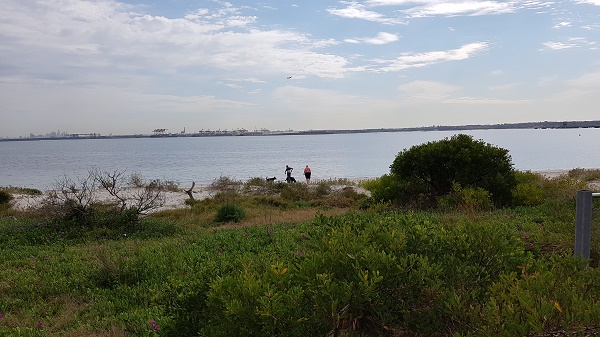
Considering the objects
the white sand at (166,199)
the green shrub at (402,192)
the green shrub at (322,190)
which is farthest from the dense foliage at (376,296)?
the green shrub at (322,190)

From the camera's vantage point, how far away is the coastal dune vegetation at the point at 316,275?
2.89 metres

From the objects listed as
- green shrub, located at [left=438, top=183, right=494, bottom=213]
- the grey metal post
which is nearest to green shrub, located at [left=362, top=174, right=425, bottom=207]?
green shrub, located at [left=438, top=183, right=494, bottom=213]

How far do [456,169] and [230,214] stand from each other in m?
6.90

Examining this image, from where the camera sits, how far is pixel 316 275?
305 cm

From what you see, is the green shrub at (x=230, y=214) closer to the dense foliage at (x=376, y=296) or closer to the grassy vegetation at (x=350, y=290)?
the grassy vegetation at (x=350, y=290)

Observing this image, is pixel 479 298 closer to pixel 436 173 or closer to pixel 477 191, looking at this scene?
pixel 477 191

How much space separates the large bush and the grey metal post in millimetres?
9991

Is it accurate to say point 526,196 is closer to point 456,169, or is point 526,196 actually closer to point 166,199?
point 456,169

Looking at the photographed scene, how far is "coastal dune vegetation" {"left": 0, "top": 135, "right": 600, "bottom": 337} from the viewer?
2.89m

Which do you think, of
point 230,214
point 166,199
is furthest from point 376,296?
point 166,199

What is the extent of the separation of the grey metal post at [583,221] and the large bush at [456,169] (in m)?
9.99

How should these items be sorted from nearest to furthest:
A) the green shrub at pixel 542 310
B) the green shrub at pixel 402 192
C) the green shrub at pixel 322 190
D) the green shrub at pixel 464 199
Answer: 1. the green shrub at pixel 542 310
2. the green shrub at pixel 464 199
3. the green shrub at pixel 402 192
4. the green shrub at pixel 322 190

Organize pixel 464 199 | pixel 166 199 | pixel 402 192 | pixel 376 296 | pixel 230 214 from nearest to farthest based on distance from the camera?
pixel 376 296
pixel 464 199
pixel 402 192
pixel 230 214
pixel 166 199

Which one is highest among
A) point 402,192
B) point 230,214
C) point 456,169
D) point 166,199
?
point 456,169
